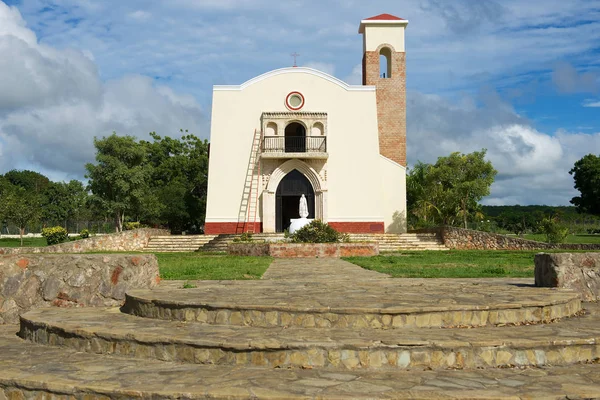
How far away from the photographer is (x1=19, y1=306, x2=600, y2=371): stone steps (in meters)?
4.75

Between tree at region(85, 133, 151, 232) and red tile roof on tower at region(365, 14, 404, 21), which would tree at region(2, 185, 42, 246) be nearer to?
tree at region(85, 133, 151, 232)

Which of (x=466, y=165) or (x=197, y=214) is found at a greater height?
(x=466, y=165)

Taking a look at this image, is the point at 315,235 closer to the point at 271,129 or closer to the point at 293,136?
the point at 271,129

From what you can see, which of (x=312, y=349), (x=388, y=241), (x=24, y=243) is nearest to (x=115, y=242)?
(x=24, y=243)

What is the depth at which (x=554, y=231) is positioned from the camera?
1024 inches

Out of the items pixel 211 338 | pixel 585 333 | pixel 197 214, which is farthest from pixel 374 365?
pixel 197 214

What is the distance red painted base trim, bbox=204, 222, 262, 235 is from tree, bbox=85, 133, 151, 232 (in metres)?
6.36

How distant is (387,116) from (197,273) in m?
23.9

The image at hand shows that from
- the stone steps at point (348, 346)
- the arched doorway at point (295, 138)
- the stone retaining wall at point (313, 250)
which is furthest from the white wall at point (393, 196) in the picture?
the stone steps at point (348, 346)

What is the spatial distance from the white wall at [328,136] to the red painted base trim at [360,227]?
26cm

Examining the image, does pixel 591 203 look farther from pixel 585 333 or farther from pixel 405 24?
pixel 585 333

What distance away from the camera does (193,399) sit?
13.2ft

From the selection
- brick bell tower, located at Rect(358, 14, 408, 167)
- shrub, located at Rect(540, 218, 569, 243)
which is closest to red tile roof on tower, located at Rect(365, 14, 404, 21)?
brick bell tower, located at Rect(358, 14, 408, 167)

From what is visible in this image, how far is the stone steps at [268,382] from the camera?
4.03m
